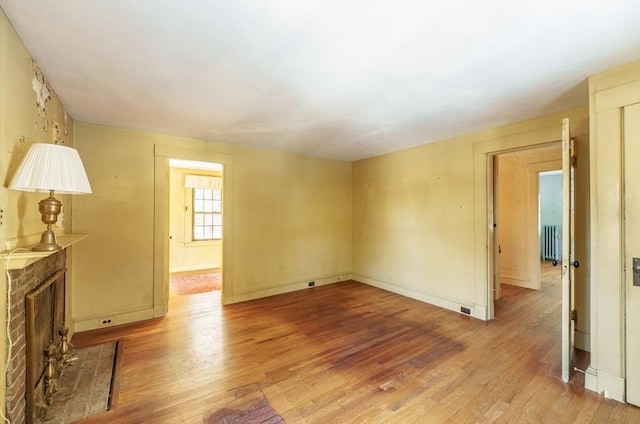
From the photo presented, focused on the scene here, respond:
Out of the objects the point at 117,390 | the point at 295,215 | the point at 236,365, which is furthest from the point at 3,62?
the point at 295,215

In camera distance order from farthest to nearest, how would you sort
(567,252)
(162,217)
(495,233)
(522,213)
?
(522,213), (495,233), (162,217), (567,252)

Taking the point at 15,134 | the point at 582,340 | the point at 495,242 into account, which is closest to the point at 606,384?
the point at 582,340

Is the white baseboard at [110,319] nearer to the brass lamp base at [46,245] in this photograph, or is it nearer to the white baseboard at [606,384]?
the brass lamp base at [46,245]

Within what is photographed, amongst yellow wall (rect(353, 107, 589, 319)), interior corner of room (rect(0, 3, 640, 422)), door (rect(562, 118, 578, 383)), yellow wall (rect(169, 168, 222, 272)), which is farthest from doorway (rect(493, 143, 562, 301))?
yellow wall (rect(169, 168, 222, 272))

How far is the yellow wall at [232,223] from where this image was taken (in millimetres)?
3326

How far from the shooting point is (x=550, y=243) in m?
7.77

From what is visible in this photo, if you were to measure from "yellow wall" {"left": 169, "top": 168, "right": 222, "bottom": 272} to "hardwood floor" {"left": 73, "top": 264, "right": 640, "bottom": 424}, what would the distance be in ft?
9.04

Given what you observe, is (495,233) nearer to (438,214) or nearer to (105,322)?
(438,214)

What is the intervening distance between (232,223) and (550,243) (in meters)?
8.75

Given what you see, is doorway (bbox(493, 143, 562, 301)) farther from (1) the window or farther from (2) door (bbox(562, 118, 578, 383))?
(1) the window

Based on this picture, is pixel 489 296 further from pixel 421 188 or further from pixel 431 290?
pixel 421 188

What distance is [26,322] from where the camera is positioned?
1699 millimetres

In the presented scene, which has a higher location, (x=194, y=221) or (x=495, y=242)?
(x=194, y=221)

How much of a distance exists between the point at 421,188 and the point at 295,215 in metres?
2.22
